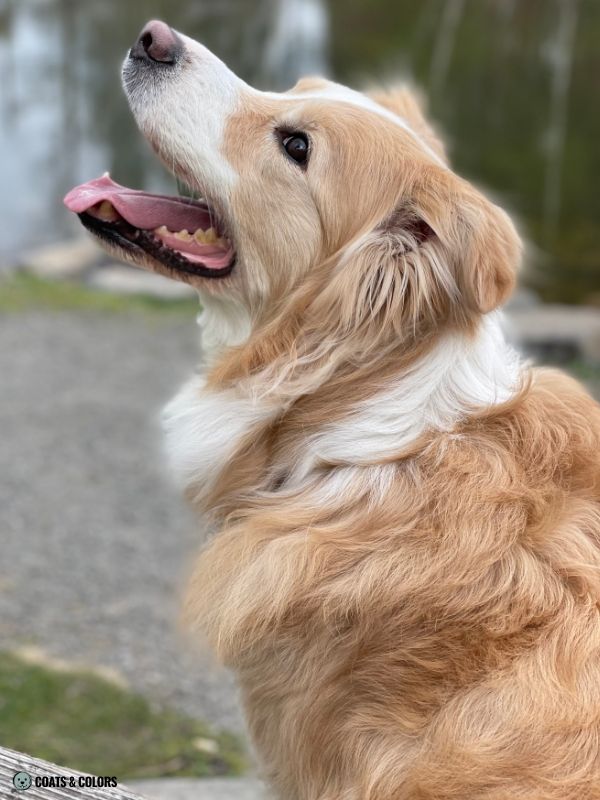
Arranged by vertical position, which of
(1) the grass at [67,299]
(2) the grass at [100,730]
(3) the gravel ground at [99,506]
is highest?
(1) the grass at [67,299]

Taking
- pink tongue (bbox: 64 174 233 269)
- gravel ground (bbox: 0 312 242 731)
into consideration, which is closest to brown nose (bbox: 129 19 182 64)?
pink tongue (bbox: 64 174 233 269)

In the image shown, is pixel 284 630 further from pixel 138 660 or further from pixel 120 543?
pixel 120 543

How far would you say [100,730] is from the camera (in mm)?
4617

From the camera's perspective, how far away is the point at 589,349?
980cm

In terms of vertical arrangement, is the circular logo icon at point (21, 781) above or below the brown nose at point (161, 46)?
below

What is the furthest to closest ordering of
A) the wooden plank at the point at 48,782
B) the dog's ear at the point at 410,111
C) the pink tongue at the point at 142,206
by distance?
1. the dog's ear at the point at 410,111
2. the pink tongue at the point at 142,206
3. the wooden plank at the point at 48,782

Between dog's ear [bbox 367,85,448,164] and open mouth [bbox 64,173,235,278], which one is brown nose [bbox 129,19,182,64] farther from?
dog's ear [bbox 367,85,448,164]

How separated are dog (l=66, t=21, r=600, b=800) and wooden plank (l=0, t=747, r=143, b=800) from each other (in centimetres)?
65

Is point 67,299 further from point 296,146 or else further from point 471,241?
point 471,241

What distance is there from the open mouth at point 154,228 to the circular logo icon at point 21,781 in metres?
1.63

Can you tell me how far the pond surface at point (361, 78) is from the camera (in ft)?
50.2

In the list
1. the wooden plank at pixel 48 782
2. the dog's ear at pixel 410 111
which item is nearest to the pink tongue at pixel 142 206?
the dog's ear at pixel 410 111

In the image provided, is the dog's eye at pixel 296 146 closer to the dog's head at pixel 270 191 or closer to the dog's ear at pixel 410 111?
the dog's head at pixel 270 191

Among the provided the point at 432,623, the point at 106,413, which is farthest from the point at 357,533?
the point at 106,413
